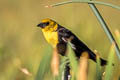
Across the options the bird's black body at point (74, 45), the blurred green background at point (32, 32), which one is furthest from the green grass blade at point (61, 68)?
the bird's black body at point (74, 45)

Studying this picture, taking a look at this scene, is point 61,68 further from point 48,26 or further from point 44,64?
point 48,26

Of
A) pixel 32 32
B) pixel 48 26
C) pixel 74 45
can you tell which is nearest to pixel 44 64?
pixel 74 45

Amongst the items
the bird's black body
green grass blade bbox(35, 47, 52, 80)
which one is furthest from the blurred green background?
green grass blade bbox(35, 47, 52, 80)

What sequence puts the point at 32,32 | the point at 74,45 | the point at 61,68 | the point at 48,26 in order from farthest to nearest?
the point at 32,32 < the point at 48,26 < the point at 74,45 < the point at 61,68

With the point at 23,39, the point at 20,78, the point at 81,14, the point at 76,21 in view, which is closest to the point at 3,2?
Answer: the point at 81,14

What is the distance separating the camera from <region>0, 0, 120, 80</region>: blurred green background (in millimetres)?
3553

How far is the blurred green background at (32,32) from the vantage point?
3553mm

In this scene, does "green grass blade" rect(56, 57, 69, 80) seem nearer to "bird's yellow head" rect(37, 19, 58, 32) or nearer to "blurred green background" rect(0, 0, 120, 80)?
"blurred green background" rect(0, 0, 120, 80)

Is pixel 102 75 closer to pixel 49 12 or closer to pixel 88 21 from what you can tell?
pixel 88 21

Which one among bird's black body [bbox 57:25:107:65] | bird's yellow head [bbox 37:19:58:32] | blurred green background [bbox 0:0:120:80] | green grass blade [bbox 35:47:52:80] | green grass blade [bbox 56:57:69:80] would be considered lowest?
blurred green background [bbox 0:0:120:80]

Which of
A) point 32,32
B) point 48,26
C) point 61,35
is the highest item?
point 48,26

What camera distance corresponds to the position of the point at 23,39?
16.8 ft

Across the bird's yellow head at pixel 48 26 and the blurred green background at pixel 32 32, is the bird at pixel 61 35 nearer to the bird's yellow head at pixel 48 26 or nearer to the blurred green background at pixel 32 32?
the bird's yellow head at pixel 48 26

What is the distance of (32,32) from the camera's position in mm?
5340
